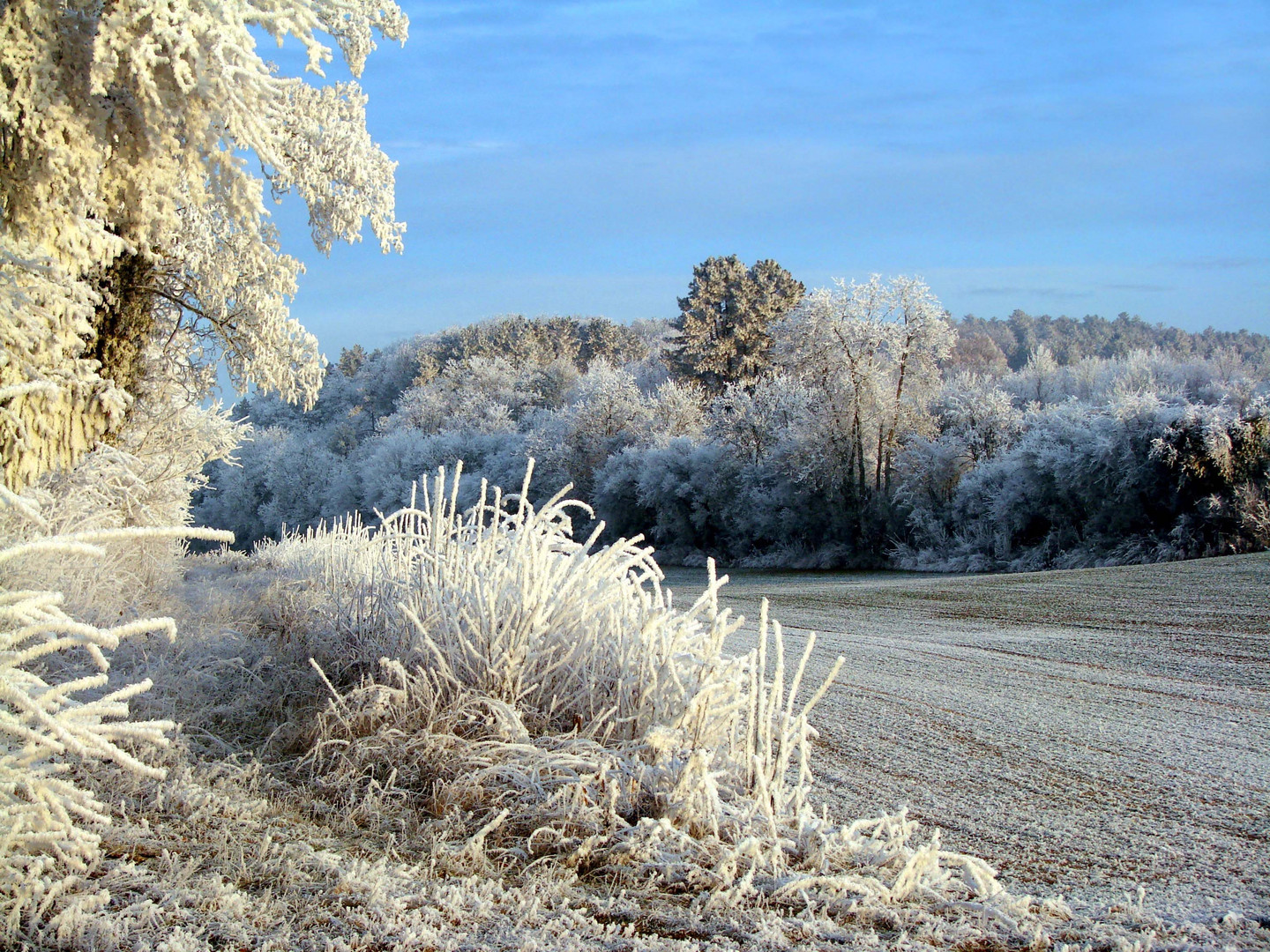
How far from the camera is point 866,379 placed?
87.8 ft

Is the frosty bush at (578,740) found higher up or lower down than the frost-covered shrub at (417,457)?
lower down

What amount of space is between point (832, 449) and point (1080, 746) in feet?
76.6

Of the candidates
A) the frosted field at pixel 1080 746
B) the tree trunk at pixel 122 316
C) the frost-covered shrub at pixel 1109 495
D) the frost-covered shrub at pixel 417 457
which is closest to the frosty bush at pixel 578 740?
the frosted field at pixel 1080 746

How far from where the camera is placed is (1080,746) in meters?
3.85

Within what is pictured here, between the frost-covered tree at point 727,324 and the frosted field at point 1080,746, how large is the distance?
3667 cm

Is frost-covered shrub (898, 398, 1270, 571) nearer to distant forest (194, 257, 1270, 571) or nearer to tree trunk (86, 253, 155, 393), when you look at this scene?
distant forest (194, 257, 1270, 571)

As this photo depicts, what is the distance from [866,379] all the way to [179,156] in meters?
22.3

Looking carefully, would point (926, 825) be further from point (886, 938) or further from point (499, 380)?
point (499, 380)

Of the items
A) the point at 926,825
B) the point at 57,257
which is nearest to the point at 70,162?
the point at 57,257

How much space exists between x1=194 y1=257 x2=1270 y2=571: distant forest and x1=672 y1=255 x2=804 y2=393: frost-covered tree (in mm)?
107

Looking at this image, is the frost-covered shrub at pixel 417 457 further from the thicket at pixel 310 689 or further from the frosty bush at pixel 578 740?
the frosty bush at pixel 578 740

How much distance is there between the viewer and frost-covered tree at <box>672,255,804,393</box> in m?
45.2

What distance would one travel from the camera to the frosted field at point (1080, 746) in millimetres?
2480

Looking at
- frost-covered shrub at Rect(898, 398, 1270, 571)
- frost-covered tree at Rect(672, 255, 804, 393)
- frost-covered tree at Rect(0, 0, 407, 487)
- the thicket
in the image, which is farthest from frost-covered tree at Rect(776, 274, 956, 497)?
frost-covered tree at Rect(0, 0, 407, 487)
